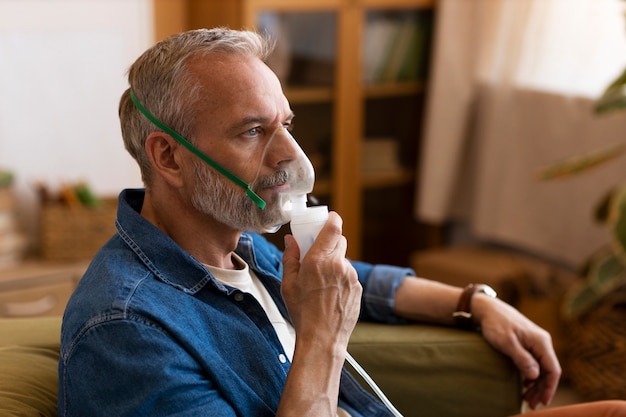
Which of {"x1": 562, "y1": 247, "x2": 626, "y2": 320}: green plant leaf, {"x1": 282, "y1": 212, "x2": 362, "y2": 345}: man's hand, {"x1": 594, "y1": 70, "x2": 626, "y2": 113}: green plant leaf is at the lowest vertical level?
{"x1": 562, "y1": 247, "x2": 626, "y2": 320}: green plant leaf

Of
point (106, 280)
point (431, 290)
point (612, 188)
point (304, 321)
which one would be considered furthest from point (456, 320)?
point (612, 188)

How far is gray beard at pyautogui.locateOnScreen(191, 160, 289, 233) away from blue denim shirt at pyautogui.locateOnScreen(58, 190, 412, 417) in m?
0.09

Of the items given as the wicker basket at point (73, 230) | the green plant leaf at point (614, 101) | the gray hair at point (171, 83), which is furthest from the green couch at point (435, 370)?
the wicker basket at point (73, 230)

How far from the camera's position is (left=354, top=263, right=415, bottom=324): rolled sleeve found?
5.94 ft

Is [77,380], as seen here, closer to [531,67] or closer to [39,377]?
[39,377]

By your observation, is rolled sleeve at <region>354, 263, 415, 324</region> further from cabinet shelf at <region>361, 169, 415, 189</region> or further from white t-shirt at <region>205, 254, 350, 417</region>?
cabinet shelf at <region>361, 169, 415, 189</region>

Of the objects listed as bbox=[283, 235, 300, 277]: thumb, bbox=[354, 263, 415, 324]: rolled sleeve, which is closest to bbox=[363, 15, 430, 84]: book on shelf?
bbox=[354, 263, 415, 324]: rolled sleeve

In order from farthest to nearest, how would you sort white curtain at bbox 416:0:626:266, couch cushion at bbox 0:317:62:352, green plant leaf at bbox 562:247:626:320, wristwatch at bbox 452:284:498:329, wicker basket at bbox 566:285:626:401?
white curtain at bbox 416:0:626:266 → wicker basket at bbox 566:285:626:401 → green plant leaf at bbox 562:247:626:320 → wristwatch at bbox 452:284:498:329 → couch cushion at bbox 0:317:62:352

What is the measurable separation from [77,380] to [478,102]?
2.52 m

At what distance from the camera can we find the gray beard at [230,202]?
1.46m

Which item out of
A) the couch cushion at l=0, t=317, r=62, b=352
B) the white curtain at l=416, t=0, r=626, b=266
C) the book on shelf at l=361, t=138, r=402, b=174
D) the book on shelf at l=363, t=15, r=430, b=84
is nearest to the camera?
the couch cushion at l=0, t=317, r=62, b=352

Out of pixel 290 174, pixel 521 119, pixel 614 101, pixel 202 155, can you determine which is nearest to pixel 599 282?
pixel 614 101

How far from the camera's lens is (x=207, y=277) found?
140cm

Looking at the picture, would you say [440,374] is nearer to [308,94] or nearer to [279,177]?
[279,177]
